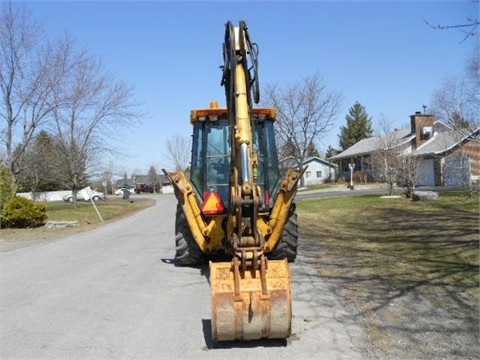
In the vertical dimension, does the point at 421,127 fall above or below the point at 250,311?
above

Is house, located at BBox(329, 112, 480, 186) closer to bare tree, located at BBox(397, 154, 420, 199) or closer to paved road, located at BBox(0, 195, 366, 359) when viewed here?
bare tree, located at BBox(397, 154, 420, 199)

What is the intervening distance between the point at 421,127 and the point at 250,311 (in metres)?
47.7

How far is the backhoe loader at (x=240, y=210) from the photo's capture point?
5246 millimetres

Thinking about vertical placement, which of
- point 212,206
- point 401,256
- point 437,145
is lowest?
point 401,256

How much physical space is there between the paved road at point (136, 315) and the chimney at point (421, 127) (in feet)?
134

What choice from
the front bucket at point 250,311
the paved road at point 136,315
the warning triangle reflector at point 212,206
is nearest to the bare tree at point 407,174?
the paved road at point 136,315

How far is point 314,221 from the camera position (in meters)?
19.2

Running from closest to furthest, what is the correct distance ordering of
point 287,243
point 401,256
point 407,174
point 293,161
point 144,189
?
1. point 287,243
2. point 401,256
3. point 407,174
4. point 293,161
5. point 144,189

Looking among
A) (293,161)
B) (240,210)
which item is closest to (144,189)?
(293,161)

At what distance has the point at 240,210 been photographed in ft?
19.2

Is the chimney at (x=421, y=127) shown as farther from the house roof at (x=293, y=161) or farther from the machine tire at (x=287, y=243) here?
the machine tire at (x=287, y=243)

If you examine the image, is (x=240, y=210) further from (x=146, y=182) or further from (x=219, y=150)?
(x=146, y=182)

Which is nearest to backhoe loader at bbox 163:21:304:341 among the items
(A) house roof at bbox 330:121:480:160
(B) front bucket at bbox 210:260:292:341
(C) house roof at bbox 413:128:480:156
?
(B) front bucket at bbox 210:260:292:341

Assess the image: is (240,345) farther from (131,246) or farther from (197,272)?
(131,246)
